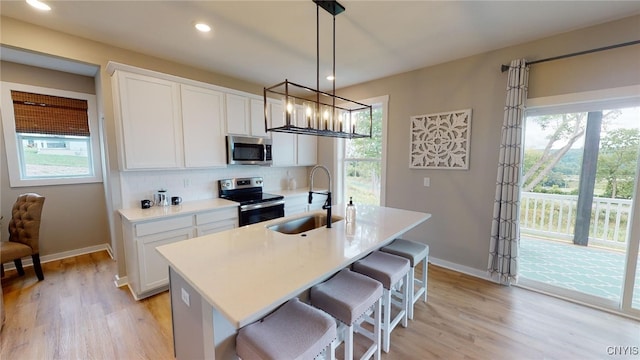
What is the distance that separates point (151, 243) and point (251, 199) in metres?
1.26

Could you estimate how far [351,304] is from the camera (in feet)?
4.75

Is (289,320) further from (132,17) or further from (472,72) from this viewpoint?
(472,72)

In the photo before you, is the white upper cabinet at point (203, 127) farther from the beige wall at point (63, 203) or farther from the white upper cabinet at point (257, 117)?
the beige wall at point (63, 203)

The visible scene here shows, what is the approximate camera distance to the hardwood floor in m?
1.87

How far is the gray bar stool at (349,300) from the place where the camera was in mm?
1460

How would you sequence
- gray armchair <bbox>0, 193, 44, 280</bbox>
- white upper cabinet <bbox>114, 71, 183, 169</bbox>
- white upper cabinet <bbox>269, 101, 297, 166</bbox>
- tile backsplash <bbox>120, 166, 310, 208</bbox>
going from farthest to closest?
white upper cabinet <bbox>269, 101, 297, 166</bbox> → tile backsplash <bbox>120, 166, 310, 208</bbox> → gray armchair <bbox>0, 193, 44, 280</bbox> → white upper cabinet <bbox>114, 71, 183, 169</bbox>

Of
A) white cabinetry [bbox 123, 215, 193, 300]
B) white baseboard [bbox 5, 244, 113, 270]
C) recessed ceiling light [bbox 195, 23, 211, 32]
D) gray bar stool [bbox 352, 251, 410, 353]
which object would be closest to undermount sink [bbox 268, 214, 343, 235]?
gray bar stool [bbox 352, 251, 410, 353]

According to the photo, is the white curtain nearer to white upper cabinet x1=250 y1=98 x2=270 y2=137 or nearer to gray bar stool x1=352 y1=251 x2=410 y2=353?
gray bar stool x1=352 y1=251 x2=410 y2=353

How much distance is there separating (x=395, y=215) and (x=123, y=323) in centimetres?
270

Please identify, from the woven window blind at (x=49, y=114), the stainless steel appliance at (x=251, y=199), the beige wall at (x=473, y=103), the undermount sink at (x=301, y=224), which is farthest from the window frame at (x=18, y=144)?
the beige wall at (x=473, y=103)

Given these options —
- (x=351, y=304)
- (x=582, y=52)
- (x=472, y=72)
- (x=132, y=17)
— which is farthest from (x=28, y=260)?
(x=582, y=52)

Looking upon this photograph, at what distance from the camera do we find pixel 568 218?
2658 mm

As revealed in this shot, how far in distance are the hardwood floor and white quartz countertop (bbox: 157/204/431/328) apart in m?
0.95

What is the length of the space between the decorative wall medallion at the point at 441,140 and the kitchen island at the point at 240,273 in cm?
169
